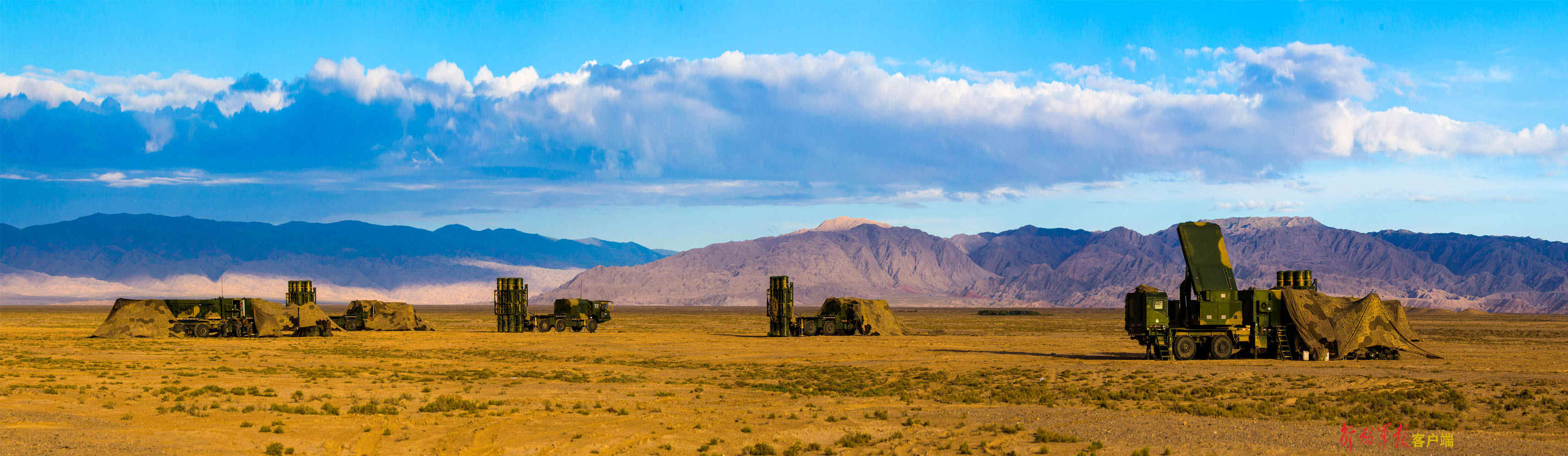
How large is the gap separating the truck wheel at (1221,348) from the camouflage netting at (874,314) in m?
26.6

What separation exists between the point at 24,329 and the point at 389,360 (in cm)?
4796

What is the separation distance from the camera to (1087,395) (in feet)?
84.4

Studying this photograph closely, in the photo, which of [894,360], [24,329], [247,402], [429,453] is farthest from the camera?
[24,329]

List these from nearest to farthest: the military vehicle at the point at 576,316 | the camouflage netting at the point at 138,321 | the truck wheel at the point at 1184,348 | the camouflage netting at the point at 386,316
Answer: the truck wheel at the point at 1184,348
the camouflage netting at the point at 138,321
the military vehicle at the point at 576,316
the camouflage netting at the point at 386,316

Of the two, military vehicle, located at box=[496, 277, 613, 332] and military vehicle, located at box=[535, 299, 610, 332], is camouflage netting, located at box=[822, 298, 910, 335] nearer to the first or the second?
military vehicle, located at box=[535, 299, 610, 332]

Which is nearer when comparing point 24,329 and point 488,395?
point 488,395

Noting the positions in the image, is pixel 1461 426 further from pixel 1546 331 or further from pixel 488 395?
Result: pixel 1546 331

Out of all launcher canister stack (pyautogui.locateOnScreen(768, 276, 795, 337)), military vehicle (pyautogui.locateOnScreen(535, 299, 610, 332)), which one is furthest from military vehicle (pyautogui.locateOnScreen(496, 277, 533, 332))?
launcher canister stack (pyautogui.locateOnScreen(768, 276, 795, 337))

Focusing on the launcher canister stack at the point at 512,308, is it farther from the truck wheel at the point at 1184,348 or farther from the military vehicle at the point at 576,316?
the truck wheel at the point at 1184,348

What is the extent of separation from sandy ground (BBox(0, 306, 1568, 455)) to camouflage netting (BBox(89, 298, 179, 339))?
42.3 ft

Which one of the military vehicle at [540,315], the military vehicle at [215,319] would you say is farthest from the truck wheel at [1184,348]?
the military vehicle at [215,319]

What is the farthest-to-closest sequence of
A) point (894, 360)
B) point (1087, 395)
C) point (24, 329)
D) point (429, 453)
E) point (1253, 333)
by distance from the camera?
1. point (24, 329)
2. point (894, 360)
3. point (1253, 333)
4. point (1087, 395)
5. point (429, 453)

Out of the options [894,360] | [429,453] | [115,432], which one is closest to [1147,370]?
[894,360]

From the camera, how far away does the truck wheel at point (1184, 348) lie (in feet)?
118
